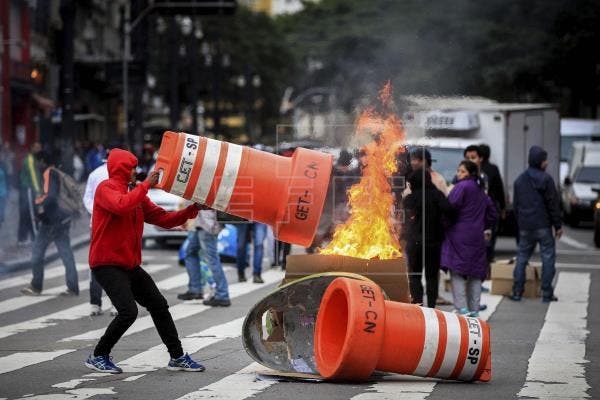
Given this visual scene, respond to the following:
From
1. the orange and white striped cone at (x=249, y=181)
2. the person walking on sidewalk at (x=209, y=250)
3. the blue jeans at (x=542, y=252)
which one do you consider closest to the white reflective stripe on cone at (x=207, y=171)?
the orange and white striped cone at (x=249, y=181)

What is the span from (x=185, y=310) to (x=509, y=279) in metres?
4.34

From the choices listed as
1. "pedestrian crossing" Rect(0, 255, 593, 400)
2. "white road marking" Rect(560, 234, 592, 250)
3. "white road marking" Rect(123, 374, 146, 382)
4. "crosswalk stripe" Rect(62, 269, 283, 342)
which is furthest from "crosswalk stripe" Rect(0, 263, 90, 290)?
"white road marking" Rect(560, 234, 592, 250)

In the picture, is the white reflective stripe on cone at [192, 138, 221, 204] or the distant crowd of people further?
the distant crowd of people

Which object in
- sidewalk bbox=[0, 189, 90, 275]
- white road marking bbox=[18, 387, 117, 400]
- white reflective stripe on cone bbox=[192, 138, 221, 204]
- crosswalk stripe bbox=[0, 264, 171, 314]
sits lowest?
sidewalk bbox=[0, 189, 90, 275]

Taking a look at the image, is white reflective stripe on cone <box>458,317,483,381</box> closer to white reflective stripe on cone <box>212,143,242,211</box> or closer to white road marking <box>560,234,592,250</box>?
white reflective stripe on cone <box>212,143,242,211</box>

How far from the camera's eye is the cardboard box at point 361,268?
9852 millimetres

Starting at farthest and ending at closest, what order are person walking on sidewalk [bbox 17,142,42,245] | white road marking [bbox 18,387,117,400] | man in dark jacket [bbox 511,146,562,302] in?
person walking on sidewalk [bbox 17,142,42,245] < man in dark jacket [bbox 511,146,562,302] < white road marking [bbox 18,387,117,400]

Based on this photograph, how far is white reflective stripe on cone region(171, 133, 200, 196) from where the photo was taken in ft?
31.6

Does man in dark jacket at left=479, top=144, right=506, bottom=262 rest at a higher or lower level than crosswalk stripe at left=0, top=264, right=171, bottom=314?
higher

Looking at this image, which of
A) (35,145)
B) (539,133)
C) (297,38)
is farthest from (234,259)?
(297,38)

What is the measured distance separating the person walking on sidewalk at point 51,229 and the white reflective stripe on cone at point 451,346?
7664mm

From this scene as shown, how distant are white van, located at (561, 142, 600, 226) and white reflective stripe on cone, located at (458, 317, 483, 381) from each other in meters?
21.3

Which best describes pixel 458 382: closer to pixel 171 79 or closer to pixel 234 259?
pixel 234 259

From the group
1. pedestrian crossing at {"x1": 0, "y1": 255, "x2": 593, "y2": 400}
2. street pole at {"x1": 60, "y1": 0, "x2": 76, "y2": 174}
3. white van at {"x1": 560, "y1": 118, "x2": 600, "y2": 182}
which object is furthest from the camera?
white van at {"x1": 560, "y1": 118, "x2": 600, "y2": 182}
